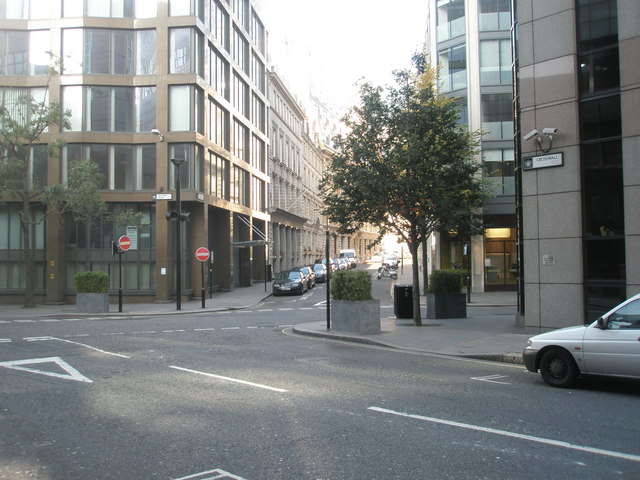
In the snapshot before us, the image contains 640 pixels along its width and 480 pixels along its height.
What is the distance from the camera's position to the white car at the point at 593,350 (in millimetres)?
8102

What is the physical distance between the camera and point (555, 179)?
14.1 metres

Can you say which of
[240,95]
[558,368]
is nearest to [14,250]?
[240,95]

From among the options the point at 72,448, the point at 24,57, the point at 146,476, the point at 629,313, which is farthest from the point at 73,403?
the point at 24,57

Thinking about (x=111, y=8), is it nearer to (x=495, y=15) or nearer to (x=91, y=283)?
(x=91, y=283)

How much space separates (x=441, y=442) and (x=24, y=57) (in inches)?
1292

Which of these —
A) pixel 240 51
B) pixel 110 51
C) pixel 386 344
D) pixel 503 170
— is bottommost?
pixel 386 344

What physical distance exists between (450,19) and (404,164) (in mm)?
22746

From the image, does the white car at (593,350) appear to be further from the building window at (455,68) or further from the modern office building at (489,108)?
the building window at (455,68)

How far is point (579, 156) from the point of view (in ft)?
45.3

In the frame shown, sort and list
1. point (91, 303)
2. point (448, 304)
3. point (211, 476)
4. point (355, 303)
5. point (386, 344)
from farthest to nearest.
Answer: point (91, 303)
point (448, 304)
point (355, 303)
point (386, 344)
point (211, 476)

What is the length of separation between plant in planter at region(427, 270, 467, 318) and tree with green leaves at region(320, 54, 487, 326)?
2.59 meters

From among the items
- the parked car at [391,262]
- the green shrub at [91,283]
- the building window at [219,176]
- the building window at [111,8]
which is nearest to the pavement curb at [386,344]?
the green shrub at [91,283]

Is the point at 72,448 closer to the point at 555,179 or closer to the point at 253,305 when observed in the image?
the point at 555,179

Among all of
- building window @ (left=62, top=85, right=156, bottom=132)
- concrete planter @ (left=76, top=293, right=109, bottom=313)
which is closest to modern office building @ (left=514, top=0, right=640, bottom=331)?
concrete planter @ (left=76, top=293, right=109, bottom=313)
